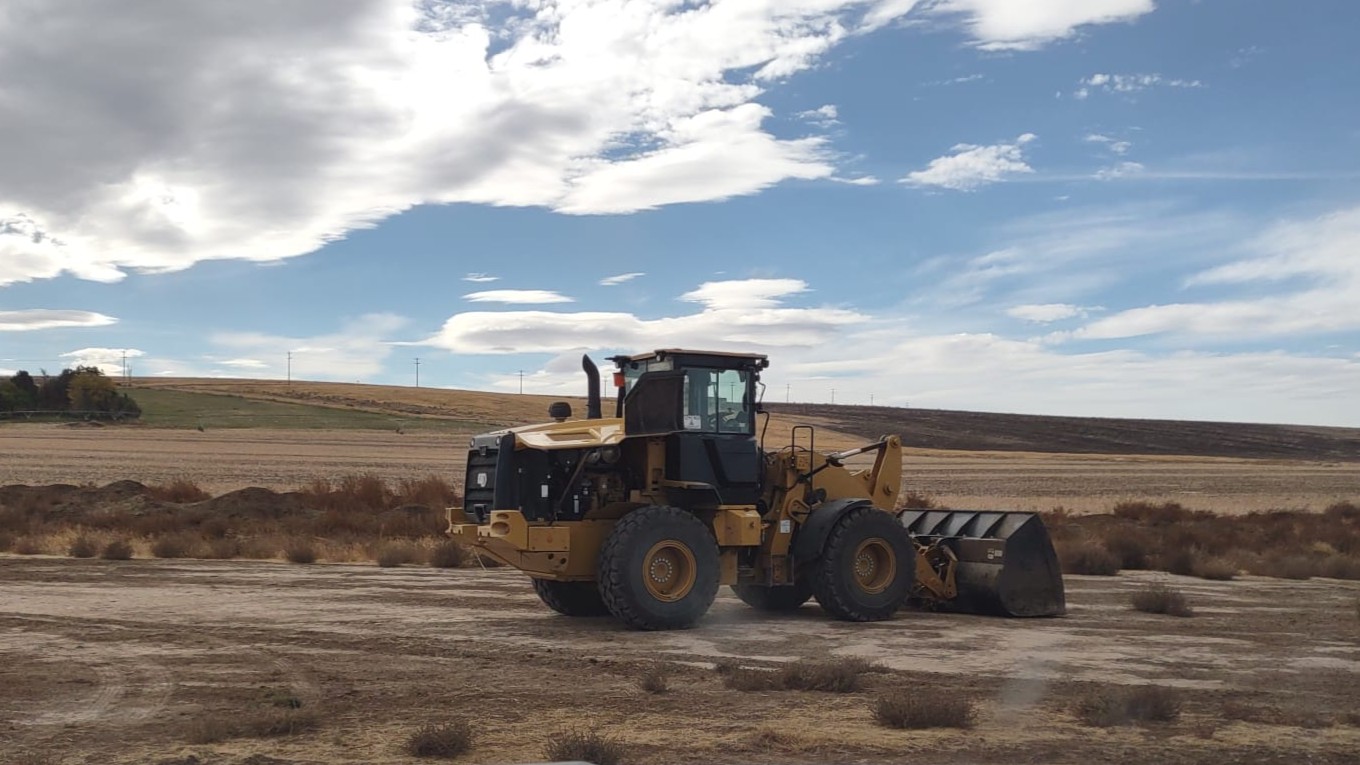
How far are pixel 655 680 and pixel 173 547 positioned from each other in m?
16.2

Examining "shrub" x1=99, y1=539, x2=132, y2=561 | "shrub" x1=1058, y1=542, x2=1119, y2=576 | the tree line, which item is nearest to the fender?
"shrub" x1=1058, y1=542, x2=1119, y2=576

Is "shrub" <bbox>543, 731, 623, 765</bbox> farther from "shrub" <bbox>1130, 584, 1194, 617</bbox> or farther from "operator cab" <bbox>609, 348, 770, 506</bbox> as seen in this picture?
"shrub" <bbox>1130, 584, 1194, 617</bbox>

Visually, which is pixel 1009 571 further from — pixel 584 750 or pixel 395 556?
pixel 395 556

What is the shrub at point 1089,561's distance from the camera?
22438 millimetres

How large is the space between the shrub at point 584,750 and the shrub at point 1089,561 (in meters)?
16.1

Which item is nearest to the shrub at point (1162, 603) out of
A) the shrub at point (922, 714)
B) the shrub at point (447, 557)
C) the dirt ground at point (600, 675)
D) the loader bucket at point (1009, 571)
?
the dirt ground at point (600, 675)

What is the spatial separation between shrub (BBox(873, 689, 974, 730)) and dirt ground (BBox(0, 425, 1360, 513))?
108ft

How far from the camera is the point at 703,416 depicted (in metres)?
14.5

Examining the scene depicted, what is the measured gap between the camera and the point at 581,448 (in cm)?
1421

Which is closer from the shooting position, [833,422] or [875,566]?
[875,566]

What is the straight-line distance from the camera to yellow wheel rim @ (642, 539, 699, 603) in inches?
542

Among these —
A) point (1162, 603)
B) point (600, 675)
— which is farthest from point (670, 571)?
point (1162, 603)

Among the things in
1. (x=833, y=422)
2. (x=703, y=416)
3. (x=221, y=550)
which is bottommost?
(x=221, y=550)

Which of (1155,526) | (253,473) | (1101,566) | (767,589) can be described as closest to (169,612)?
(767,589)
